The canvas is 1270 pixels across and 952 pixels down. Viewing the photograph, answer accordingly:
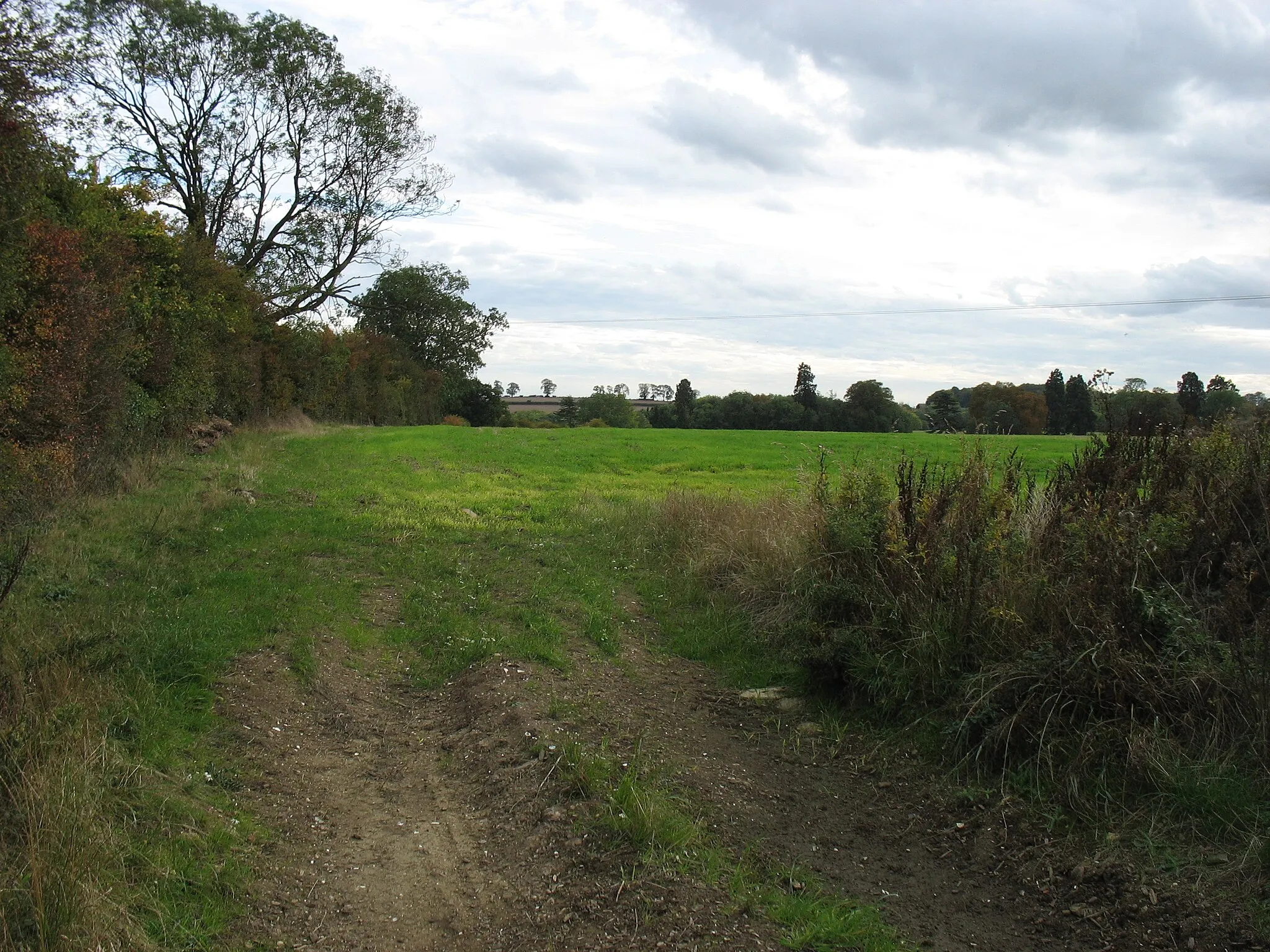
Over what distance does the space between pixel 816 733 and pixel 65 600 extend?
230 inches

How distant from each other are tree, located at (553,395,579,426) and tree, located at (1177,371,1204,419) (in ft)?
294

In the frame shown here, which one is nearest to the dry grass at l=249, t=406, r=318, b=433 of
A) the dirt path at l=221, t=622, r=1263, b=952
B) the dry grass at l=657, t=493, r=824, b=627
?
the dry grass at l=657, t=493, r=824, b=627

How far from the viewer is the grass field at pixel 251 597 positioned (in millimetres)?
4027

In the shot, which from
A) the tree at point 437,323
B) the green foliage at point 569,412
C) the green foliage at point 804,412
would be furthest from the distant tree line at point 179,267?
the green foliage at point 569,412

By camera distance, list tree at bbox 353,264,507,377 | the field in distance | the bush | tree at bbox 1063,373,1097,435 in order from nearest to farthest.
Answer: the bush → tree at bbox 1063,373,1097,435 → the field in distance → tree at bbox 353,264,507,377

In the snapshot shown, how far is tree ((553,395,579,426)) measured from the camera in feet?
331

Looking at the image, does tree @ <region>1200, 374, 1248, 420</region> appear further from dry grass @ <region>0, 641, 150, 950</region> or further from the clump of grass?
dry grass @ <region>0, 641, 150, 950</region>

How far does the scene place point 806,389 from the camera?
70.9m

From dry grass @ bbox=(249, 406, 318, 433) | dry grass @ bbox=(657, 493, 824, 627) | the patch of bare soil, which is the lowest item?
the patch of bare soil

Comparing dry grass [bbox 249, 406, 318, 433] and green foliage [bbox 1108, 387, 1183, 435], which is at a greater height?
green foliage [bbox 1108, 387, 1183, 435]

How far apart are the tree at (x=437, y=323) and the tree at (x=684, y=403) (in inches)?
923

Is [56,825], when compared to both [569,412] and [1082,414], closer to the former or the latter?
[1082,414]

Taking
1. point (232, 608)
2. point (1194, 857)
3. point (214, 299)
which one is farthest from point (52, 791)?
point (214, 299)

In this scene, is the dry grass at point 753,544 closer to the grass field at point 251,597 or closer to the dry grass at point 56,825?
the grass field at point 251,597
